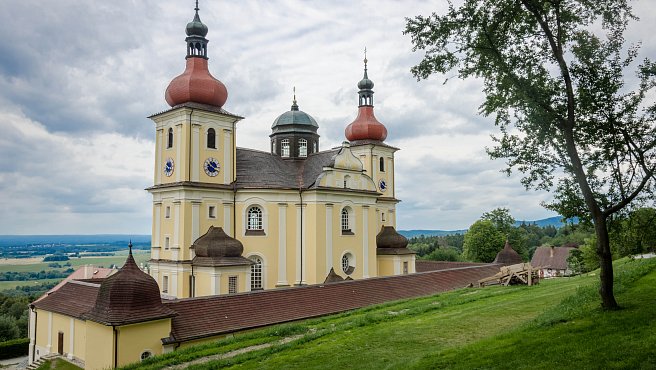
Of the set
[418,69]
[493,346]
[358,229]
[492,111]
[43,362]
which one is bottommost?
[43,362]

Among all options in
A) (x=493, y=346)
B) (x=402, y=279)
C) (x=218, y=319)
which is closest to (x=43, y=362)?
(x=218, y=319)

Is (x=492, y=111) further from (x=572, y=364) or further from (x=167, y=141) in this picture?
(x=167, y=141)

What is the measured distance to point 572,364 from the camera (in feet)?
25.8

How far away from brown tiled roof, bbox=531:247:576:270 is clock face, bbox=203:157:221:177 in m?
52.0

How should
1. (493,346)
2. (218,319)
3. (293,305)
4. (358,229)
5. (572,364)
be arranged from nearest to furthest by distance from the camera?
(572,364) < (493,346) < (218,319) < (293,305) < (358,229)

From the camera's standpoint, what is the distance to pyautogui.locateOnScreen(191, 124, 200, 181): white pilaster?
28.6 meters

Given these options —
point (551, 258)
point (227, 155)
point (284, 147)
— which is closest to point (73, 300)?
point (227, 155)

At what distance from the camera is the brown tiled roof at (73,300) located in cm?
2240

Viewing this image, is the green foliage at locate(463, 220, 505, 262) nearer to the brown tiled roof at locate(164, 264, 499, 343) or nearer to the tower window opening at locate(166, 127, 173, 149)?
the brown tiled roof at locate(164, 264, 499, 343)

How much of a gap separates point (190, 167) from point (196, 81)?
5.15 meters

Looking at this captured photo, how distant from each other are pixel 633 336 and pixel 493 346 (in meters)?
2.45

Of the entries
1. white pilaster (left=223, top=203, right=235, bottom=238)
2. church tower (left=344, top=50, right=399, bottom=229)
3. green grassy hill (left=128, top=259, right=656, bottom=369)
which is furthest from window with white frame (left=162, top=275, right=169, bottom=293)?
church tower (left=344, top=50, right=399, bottom=229)

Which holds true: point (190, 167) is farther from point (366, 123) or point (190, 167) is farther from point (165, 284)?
point (366, 123)

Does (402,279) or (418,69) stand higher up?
(418,69)
